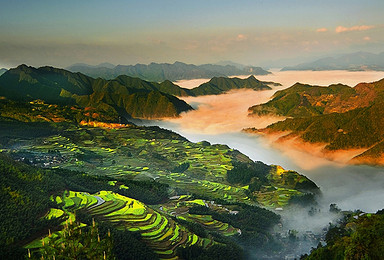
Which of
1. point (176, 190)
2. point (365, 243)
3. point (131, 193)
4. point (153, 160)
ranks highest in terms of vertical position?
point (365, 243)

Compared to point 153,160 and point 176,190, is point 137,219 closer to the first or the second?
point 176,190

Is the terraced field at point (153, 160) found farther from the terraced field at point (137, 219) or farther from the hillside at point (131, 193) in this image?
the terraced field at point (137, 219)

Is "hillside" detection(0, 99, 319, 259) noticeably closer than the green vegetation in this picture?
No

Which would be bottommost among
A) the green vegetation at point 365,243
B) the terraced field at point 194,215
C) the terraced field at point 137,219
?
the terraced field at point 194,215

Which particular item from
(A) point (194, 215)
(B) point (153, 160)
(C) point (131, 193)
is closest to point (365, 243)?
(A) point (194, 215)

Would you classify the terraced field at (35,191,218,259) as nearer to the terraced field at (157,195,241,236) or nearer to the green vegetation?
the terraced field at (157,195,241,236)

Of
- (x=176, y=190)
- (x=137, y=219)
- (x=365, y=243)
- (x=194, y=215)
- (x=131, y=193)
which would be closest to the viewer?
(x=365, y=243)

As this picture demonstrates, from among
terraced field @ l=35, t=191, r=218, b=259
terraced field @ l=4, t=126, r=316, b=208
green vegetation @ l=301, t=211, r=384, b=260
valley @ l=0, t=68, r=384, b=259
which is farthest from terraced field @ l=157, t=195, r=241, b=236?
A: green vegetation @ l=301, t=211, r=384, b=260

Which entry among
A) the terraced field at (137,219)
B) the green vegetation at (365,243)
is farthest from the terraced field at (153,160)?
the green vegetation at (365,243)

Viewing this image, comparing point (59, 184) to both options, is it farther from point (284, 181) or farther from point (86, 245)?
point (284, 181)

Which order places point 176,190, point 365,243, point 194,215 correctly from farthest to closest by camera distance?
point 176,190 → point 194,215 → point 365,243
